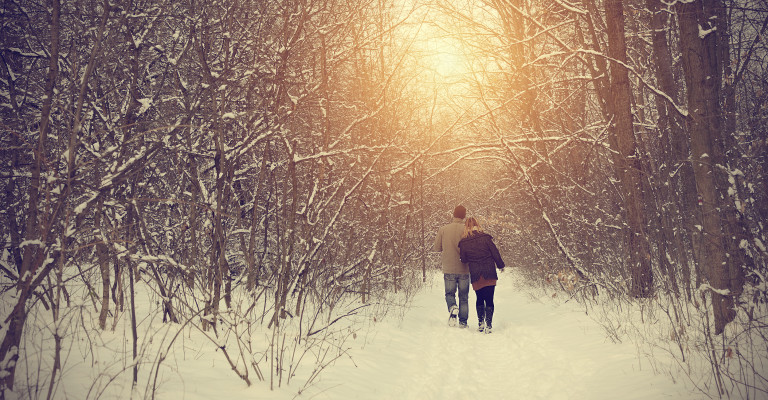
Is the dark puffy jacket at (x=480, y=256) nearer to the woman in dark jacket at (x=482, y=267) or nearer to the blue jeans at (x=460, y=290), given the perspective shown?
the woman in dark jacket at (x=482, y=267)

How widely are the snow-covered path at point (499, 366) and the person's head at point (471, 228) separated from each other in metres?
1.70

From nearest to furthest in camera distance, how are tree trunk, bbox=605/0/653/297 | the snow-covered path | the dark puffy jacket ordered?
the snow-covered path, tree trunk, bbox=605/0/653/297, the dark puffy jacket

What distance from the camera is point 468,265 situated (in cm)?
762

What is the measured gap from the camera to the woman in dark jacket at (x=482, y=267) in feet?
23.7

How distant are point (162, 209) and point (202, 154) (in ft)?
11.7

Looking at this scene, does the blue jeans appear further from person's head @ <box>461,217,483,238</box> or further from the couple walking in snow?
person's head @ <box>461,217,483,238</box>

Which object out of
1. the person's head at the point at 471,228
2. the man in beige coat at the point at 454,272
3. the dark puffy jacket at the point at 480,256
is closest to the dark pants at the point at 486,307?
the dark puffy jacket at the point at 480,256

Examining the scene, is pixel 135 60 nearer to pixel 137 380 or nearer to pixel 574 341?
pixel 137 380

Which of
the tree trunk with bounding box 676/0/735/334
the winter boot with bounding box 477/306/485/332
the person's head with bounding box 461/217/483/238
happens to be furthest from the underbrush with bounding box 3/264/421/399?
the tree trunk with bounding box 676/0/735/334

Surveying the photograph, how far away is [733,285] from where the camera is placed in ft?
13.8

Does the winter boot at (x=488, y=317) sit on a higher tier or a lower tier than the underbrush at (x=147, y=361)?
lower

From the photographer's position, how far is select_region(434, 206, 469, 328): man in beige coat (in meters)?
7.59

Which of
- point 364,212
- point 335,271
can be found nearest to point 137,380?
point 335,271

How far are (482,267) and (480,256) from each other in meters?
0.19
